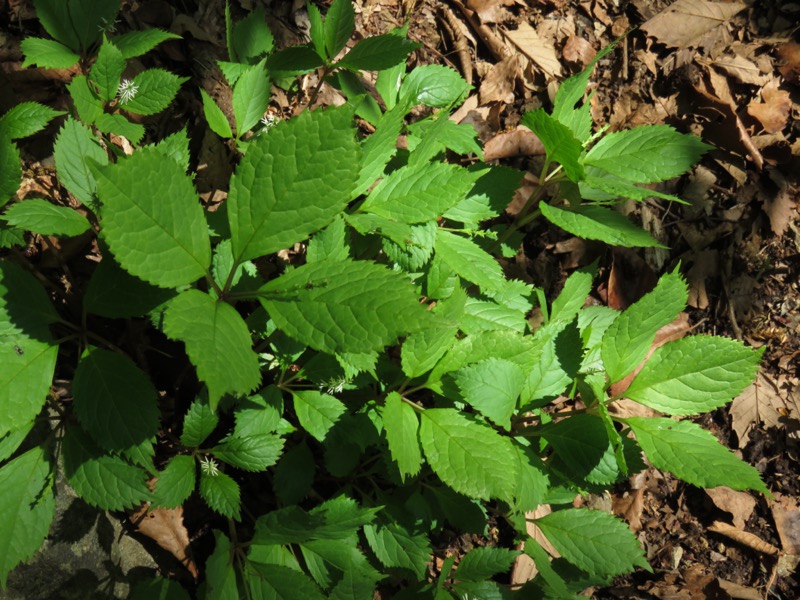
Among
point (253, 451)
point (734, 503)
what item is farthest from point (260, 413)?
point (734, 503)

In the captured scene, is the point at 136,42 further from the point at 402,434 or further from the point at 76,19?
the point at 402,434

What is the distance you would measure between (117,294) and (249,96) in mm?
771

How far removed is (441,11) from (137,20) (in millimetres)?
1539

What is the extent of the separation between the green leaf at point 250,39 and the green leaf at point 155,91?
284 mm

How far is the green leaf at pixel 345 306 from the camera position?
106 centimetres

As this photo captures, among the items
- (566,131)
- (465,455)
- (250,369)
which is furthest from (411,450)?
(566,131)

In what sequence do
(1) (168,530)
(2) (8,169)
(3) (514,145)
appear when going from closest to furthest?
(2) (8,169) < (1) (168,530) < (3) (514,145)

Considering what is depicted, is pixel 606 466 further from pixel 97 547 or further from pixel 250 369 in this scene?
pixel 97 547

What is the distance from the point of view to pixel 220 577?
1584 millimetres

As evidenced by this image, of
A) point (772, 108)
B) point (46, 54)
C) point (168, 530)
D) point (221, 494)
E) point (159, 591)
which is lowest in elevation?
point (168, 530)

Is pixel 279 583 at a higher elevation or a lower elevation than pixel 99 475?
lower

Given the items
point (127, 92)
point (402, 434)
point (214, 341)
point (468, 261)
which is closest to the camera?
point (214, 341)

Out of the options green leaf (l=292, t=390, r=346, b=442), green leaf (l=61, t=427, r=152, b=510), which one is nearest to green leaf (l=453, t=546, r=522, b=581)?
green leaf (l=292, t=390, r=346, b=442)

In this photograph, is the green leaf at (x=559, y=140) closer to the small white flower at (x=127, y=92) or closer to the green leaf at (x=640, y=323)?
the green leaf at (x=640, y=323)
